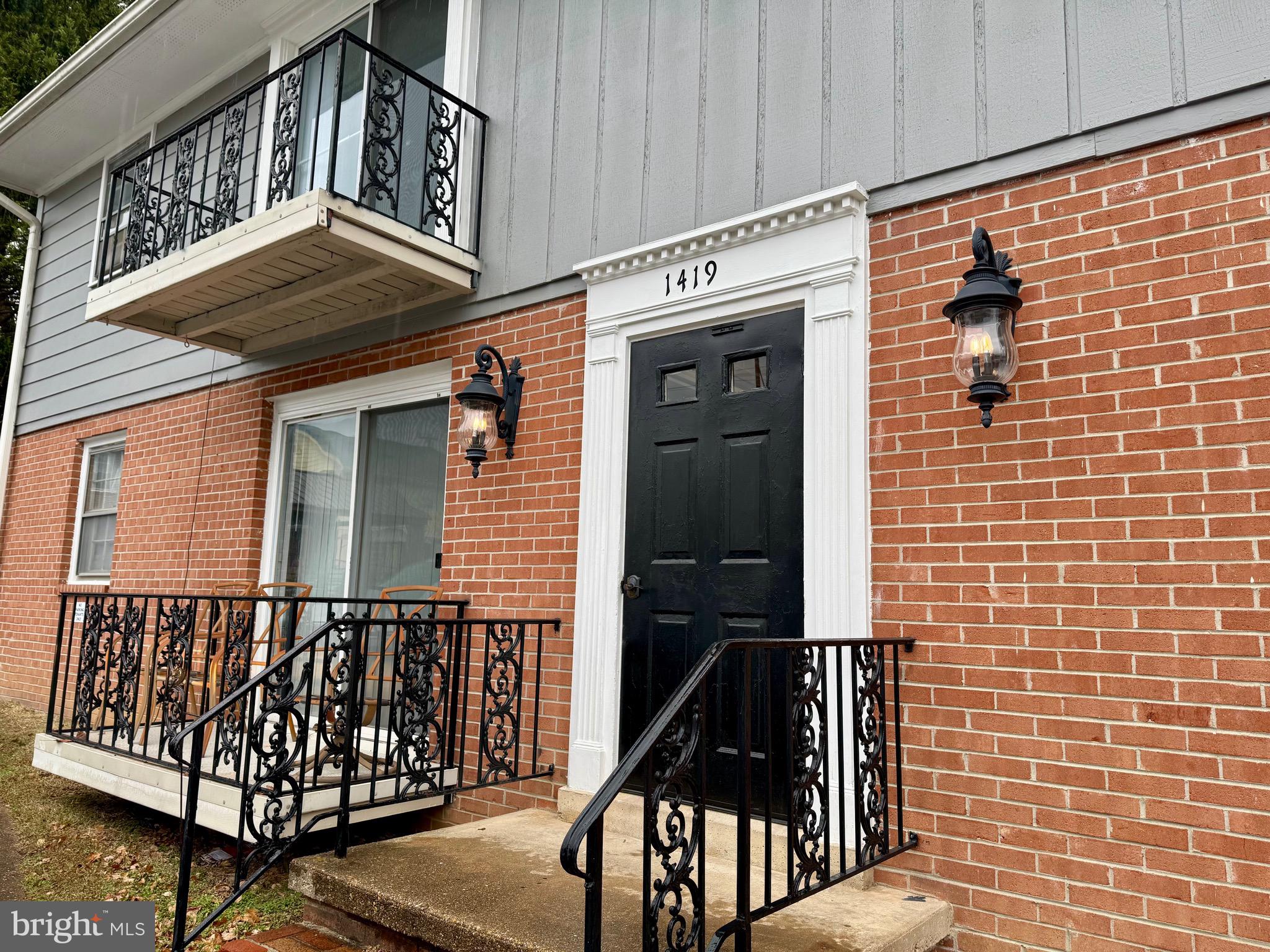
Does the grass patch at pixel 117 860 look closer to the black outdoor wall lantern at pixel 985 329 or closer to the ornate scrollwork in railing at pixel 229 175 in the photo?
the black outdoor wall lantern at pixel 985 329

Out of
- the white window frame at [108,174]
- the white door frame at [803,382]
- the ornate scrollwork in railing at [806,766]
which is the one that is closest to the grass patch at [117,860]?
the white door frame at [803,382]

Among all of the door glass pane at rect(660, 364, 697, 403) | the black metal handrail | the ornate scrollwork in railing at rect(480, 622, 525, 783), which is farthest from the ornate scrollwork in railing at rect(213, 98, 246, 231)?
the ornate scrollwork in railing at rect(480, 622, 525, 783)

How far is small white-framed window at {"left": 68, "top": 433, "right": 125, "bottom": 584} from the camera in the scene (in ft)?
26.1

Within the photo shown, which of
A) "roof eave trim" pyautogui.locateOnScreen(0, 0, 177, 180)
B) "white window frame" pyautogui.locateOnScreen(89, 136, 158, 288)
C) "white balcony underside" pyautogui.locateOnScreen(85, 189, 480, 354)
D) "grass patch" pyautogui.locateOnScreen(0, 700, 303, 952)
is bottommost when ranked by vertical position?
"grass patch" pyautogui.locateOnScreen(0, 700, 303, 952)

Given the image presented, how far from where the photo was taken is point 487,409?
4543 mm

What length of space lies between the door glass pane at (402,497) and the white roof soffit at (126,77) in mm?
3452

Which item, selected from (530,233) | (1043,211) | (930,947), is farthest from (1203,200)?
(530,233)

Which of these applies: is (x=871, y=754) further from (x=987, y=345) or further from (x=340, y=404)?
(x=340, y=404)

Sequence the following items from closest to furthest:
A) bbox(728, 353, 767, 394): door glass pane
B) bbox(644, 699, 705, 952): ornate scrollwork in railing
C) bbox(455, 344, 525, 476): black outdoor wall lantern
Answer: bbox(644, 699, 705, 952): ornate scrollwork in railing
bbox(728, 353, 767, 394): door glass pane
bbox(455, 344, 525, 476): black outdoor wall lantern

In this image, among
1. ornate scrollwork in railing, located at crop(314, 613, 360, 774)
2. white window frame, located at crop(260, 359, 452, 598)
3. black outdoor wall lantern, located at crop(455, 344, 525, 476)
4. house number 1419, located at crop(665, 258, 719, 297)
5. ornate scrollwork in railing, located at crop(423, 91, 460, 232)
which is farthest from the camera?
white window frame, located at crop(260, 359, 452, 598)

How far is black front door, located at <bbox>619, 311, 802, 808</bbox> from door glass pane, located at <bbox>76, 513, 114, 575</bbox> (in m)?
6.08

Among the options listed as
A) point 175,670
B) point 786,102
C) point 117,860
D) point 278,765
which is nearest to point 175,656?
point 175,670

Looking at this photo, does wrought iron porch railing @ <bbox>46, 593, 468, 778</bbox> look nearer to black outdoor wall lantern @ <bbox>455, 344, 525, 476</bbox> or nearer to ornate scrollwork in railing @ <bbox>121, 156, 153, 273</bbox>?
black outdoor wall lantern @ <bbox>455, 344, 525, 476</bbox>

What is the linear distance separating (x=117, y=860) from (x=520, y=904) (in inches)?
107
